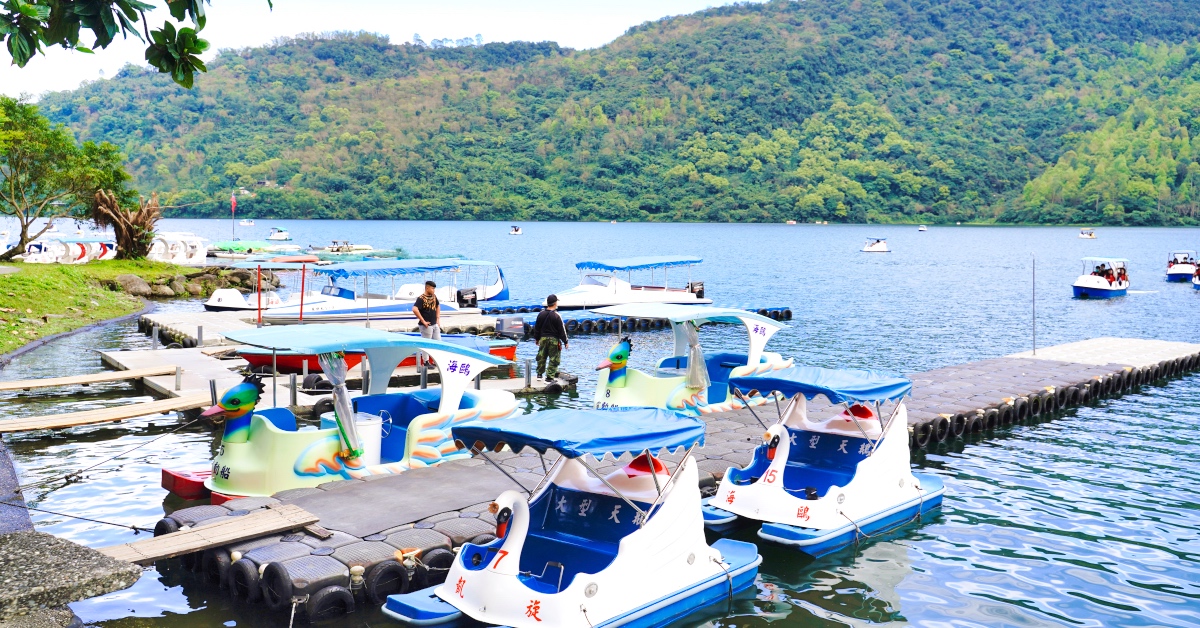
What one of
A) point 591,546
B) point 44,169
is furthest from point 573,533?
point 44,169

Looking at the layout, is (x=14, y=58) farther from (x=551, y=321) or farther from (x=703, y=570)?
(x=551, y=321)

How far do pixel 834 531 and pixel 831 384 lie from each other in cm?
209

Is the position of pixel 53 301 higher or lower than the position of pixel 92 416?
higher

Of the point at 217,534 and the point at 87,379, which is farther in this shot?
the point at 87,379

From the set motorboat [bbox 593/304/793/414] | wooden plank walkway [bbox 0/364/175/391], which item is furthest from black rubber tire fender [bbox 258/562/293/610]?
wooden plank walkway [bbox 0/364/175/391]

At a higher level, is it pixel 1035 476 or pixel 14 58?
pixel 14 58

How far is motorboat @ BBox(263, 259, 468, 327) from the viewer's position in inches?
1216

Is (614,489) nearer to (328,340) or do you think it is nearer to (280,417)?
(328,340)

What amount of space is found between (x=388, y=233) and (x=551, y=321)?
129 m

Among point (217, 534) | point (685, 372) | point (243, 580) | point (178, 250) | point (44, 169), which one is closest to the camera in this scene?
point (243, 580)

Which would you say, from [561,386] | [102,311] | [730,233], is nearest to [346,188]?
[730,233]

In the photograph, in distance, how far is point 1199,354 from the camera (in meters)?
30.2

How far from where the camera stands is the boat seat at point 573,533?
10422 millimetres

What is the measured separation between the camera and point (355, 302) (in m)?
35.4
